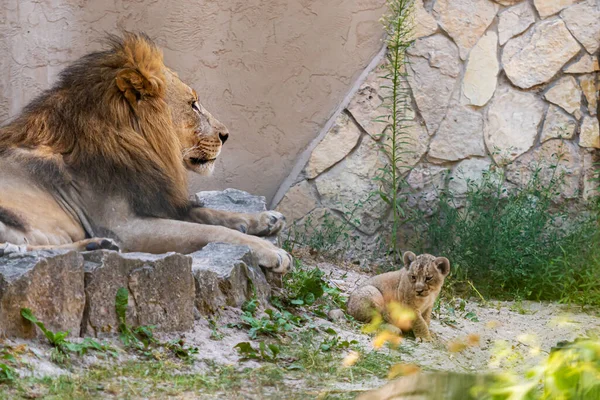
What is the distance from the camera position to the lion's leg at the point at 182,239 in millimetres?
4703

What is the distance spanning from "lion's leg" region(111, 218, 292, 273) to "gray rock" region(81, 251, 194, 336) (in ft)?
1.97

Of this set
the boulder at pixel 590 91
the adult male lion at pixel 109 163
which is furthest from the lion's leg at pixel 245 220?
the boulder at pixel 590 91

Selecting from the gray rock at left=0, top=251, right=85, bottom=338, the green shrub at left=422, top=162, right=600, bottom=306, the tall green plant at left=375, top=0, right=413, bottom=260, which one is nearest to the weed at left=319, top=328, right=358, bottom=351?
the gray rock at left=0, top=251, right=85, bottom=338

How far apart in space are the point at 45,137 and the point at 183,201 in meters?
0.87

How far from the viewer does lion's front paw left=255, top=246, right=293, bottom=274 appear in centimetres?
485

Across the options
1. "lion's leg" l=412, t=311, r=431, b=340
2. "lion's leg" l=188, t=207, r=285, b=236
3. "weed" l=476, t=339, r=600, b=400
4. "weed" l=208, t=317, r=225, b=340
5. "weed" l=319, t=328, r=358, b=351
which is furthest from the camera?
"lion's leg" l=188, t=207, r=285, b=236

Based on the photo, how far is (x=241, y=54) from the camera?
757cm

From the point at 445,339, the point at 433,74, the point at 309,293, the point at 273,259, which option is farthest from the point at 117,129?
the point at 433,74

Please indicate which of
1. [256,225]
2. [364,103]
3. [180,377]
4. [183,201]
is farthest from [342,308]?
[364,103]

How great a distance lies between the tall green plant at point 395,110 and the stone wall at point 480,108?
0.26 ft

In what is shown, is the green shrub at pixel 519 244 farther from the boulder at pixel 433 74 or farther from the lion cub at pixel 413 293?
the lion cub at pixel 413 293

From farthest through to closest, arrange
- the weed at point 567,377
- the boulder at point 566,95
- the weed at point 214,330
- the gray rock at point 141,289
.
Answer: the boulder at point 566,95, the weed at point 214,330, the gray rock at point 141,289, the weed at point 567,377

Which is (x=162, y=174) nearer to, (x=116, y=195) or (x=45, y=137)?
(x=116, y=195)

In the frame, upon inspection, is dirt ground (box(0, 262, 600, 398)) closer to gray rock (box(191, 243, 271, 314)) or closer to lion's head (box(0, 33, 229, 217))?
gray rock (box(191, 243, 271, 314))
